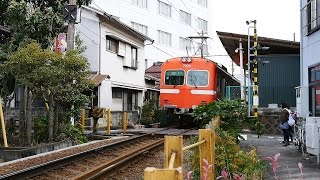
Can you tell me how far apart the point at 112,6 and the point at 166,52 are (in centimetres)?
923

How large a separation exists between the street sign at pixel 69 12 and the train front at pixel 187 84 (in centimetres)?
814

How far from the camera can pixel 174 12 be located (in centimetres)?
4797

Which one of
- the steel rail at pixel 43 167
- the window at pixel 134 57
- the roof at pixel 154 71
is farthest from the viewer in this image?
the roof at pixel 154 71

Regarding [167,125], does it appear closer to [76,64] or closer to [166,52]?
[76,64]

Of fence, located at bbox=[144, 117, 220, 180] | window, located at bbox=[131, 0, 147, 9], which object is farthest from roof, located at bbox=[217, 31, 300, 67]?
window, located at bbox=[131, 0, 147, 9]

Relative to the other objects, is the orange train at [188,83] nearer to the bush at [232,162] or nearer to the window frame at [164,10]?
the bush at [232,162]

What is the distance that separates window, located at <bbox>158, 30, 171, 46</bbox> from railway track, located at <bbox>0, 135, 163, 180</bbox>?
32357 millimetres

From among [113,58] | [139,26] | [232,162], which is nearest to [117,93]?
[113,58]

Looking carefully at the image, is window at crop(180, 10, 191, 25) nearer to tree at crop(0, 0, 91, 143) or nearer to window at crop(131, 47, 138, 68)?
window at crop(131, 47, 138, 68)

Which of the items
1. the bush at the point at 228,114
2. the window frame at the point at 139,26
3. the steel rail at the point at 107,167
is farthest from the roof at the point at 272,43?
the window frame at the point at 139,26

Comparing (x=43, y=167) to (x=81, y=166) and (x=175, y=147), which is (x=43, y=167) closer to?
(x=81, y=166)

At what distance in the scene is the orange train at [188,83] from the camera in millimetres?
20234

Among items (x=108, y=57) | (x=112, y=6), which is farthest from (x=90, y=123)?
(x=112, y=6)

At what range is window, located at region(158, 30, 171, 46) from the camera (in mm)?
44912
